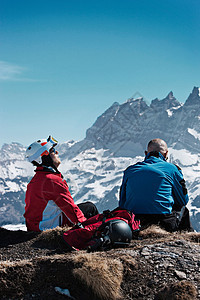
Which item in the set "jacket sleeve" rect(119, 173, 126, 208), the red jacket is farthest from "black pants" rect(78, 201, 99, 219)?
"jacket sleeve" rect(119, 173, 126, 208)

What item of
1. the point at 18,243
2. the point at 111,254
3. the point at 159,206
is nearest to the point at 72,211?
the point at 18,243

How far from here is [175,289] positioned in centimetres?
546

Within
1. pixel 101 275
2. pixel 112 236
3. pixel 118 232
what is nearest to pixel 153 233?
pixel 118 232

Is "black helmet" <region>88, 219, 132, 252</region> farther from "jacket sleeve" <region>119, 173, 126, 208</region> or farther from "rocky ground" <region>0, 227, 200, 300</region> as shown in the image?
"jacket sleeve" <region>119, 173, 126, 208</region>

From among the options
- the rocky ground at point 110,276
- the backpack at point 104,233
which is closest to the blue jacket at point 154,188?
the backpack at point 104,233

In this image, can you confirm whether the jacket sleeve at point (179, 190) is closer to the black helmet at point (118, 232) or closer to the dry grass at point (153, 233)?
the dry grass at point (153, 233)

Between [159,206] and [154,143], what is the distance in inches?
75.1

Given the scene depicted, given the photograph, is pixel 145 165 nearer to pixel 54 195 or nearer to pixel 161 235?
pixel 161 235

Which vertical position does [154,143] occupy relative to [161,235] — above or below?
above

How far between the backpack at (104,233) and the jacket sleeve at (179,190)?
163cm

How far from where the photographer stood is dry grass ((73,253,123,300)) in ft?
18.5

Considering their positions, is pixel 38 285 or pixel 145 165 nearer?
pixel 38 285

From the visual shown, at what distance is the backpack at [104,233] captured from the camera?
24.3ft

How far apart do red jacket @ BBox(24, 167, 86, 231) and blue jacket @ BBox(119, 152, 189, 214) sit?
1.51 metres
